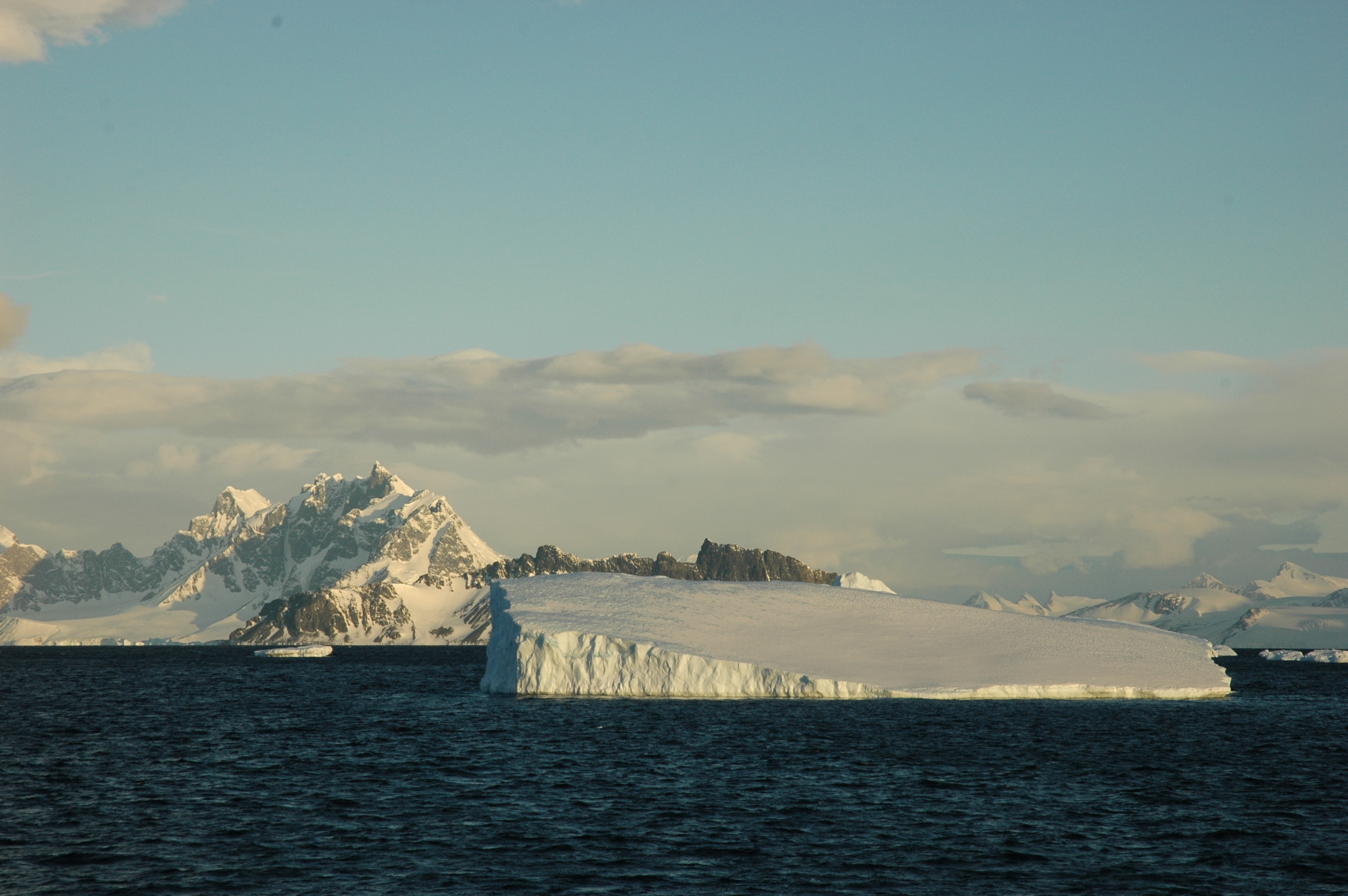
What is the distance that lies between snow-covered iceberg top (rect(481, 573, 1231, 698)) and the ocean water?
2.13 meters

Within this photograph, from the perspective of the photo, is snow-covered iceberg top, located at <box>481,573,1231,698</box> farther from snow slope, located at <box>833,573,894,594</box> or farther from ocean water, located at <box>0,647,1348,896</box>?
snow slope, located at <box>833,573,894,594</box>

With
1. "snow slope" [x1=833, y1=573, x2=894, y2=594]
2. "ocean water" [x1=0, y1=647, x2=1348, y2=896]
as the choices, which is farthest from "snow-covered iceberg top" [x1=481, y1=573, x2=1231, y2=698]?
"snow slope" [x1=833, y1=573, x2=894, y2=594]

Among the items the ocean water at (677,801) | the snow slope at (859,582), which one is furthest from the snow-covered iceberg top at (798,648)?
the snow slope at (859,582)

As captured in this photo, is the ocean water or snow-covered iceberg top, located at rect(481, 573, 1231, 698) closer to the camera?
the ocean water

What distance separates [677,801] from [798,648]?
39.0 m

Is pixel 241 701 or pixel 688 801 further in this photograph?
pixel 241 701

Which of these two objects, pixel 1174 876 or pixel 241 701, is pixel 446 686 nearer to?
pixel 241 701

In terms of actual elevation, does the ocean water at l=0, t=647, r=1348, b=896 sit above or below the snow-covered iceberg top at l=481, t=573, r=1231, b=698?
below

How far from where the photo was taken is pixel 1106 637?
8269cm

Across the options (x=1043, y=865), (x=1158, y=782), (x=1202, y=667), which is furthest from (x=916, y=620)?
(x=1043, y=865)

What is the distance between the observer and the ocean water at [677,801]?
A: 27469mm

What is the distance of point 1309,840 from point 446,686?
80880 millimetres

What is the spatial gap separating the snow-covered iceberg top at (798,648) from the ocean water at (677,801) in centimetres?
213

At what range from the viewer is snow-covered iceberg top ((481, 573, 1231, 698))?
70812 mm
